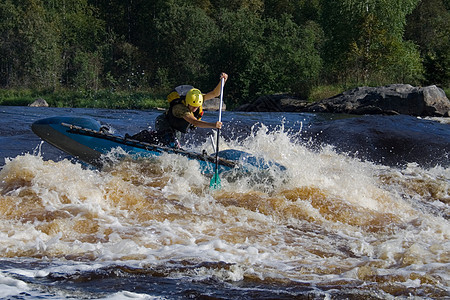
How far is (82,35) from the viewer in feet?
161

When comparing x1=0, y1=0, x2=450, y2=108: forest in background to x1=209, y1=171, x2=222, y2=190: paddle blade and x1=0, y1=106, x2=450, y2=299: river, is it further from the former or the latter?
x1=209, y1=171, x2=222, y2=190: paddle blade

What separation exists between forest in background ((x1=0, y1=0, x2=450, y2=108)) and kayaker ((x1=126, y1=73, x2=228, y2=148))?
22.3m

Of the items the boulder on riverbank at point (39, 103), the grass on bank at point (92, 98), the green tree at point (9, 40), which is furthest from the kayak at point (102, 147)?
the green tree at point (9, 40)

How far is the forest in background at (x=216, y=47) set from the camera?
31969mm

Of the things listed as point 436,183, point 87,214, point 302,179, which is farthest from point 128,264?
point 436,183

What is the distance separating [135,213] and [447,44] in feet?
84.9

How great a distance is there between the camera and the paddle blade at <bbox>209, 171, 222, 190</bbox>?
23.9 feet

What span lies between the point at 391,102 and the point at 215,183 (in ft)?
55.8

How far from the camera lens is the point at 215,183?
7.32m

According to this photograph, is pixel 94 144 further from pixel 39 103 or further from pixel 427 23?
pixel 427 23

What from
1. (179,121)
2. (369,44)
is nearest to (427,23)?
(369,44)

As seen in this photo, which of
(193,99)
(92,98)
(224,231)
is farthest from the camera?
(92,98)

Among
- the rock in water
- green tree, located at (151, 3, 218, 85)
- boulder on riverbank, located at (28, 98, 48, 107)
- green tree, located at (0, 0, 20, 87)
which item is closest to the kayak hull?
the rock in water

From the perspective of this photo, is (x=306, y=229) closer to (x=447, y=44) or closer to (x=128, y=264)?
(x=128, y=264)
